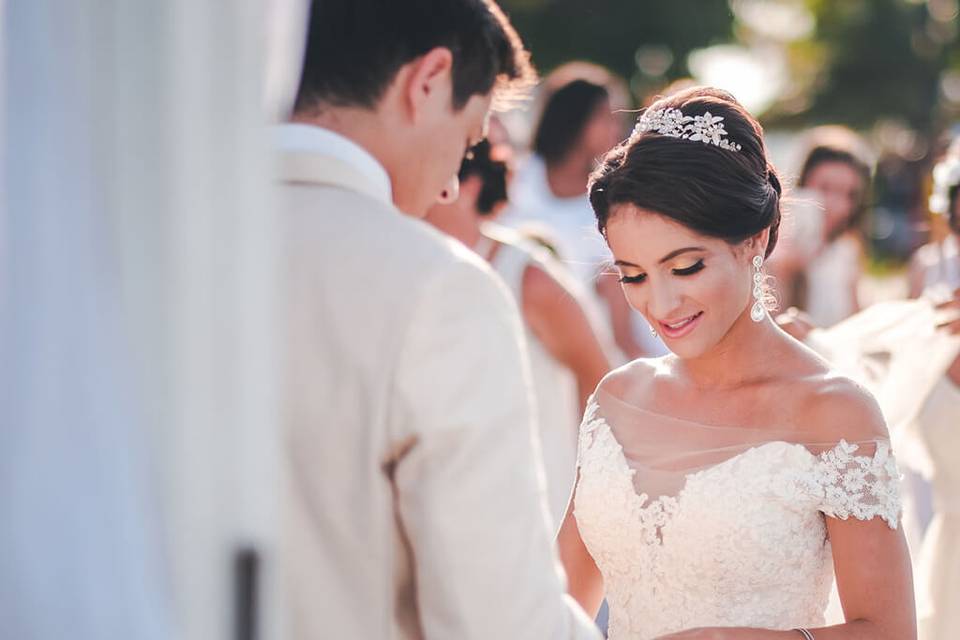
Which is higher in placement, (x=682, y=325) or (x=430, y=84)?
(x=430, y=84)

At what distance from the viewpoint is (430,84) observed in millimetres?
1997

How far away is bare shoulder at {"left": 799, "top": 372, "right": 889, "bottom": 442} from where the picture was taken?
2.56 m

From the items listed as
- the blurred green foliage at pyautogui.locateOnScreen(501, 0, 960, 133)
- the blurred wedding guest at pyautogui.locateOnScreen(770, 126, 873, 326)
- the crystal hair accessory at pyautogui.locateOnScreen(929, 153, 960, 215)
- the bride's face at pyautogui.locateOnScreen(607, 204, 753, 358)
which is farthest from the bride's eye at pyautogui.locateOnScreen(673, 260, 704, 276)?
the blurred green foliage at pyautogui.locateOnScreen(501, 0, 960, 133)

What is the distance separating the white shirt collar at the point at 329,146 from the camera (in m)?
1.89

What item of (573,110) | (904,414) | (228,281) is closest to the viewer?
(228,281)

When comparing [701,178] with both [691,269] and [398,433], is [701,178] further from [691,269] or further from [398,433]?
[398,433]

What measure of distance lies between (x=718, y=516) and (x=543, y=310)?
1.82 meters

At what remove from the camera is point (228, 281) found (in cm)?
143

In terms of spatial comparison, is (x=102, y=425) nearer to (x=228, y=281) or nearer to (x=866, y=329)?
(x=228, y=281)

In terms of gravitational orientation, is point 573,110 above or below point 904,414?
above

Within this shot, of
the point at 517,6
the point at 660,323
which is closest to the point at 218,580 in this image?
the point at 660,323

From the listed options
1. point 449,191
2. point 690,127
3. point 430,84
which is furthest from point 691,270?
point 430,84

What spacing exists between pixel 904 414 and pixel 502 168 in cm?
173

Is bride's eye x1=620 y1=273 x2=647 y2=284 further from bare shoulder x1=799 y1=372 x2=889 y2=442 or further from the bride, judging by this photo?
bare shoulder x1=799 y1=372 x2=889 y2=442
